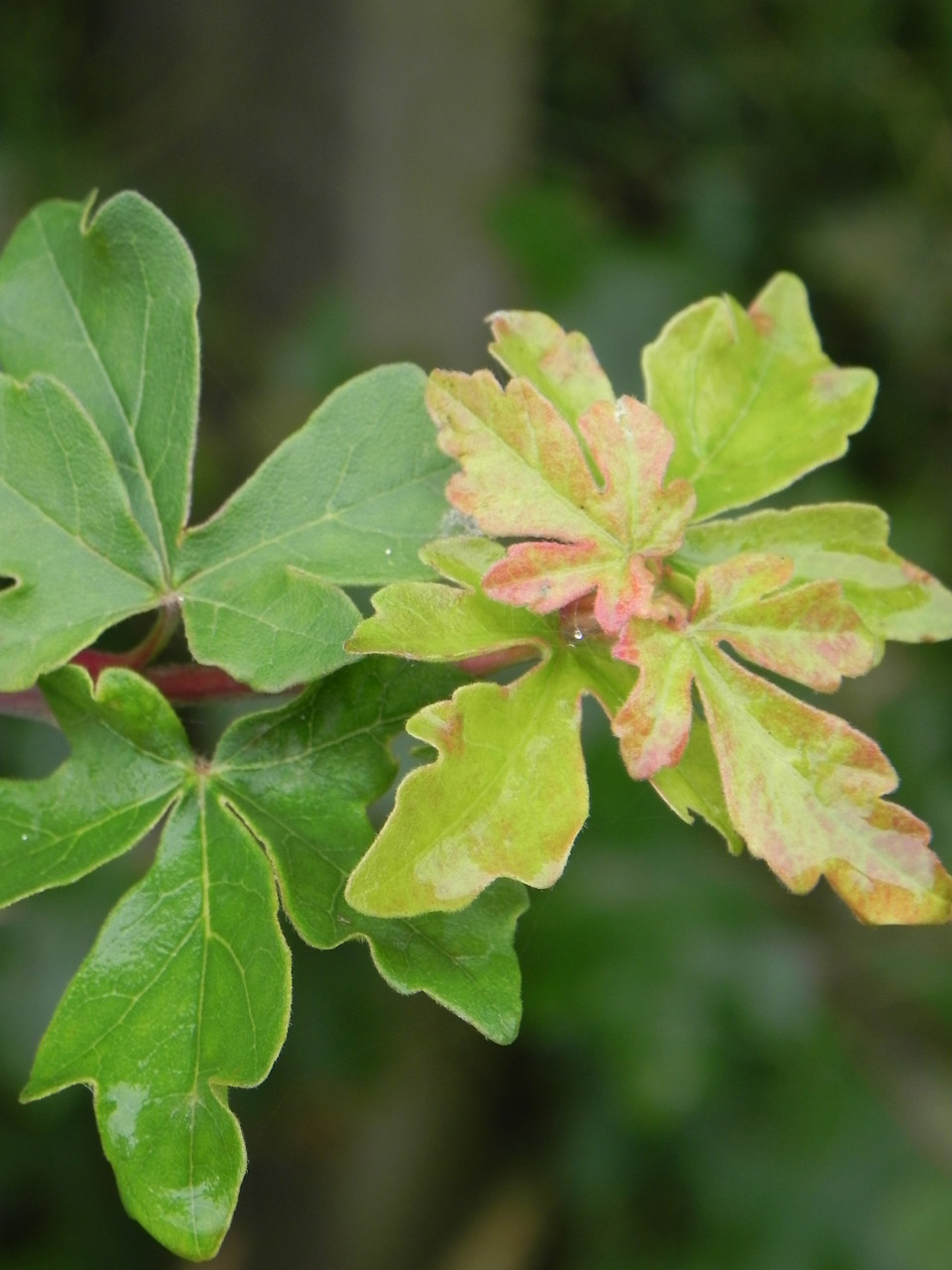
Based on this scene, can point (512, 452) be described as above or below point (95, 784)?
above

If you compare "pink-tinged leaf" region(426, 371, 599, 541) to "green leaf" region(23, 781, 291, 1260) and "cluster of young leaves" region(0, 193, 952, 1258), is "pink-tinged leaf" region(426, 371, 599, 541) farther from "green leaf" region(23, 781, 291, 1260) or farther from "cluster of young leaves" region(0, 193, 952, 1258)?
"green leaf" region(23, 781, 291, 1260)

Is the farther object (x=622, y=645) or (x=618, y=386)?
(x=618, y=386)

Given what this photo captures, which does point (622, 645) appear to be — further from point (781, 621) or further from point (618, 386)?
point (618, 386)

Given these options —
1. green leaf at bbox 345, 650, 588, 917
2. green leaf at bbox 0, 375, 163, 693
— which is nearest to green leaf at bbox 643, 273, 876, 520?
green leaf at bbox 345, 650, 588, 917

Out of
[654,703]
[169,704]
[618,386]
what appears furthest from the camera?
[618,386]

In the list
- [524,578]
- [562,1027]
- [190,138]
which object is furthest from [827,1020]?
[190,138]

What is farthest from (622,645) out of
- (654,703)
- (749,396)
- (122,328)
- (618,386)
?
(618,386)

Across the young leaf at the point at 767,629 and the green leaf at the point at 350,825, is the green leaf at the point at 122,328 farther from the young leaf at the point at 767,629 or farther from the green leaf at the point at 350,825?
the young leaf at the point at 767,629
